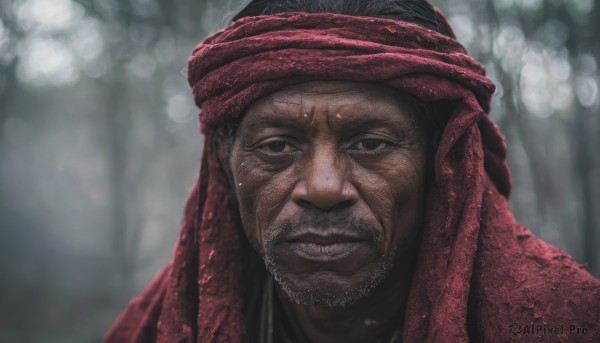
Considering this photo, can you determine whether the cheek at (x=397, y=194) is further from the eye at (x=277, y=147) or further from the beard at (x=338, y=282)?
the eye at (x=277, y=147)

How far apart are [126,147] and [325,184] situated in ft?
45.8

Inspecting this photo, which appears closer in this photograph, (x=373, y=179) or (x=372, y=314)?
(x=373, y=179)

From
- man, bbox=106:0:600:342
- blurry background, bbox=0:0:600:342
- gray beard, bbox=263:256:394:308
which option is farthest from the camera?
blurry background, bbox=0:0:600:342

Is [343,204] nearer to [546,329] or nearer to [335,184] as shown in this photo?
[335,184]

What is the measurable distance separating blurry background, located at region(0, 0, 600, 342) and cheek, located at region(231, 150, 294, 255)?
15.2 feet

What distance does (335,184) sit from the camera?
1788mm

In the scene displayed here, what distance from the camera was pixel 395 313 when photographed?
7.16ft

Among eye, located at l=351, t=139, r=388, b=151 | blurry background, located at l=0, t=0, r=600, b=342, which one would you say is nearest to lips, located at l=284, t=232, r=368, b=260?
eye, located at l=351, t=139, r=388, b=151

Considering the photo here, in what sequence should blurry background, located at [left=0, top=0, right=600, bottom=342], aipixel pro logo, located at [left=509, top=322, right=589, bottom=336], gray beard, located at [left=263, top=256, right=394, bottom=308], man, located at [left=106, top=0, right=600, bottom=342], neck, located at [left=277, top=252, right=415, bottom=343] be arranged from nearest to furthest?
aipixel pro logo, located at [left=509, top=322, right=589, bottom=336]
man, located at [left=106, top=0, right=600, bottom=342]
gray beard, located at [left=263, top=256, right=394, bottom=308]
neck, located at [left=277, top=252, right=415, bottom=343]
blurry background, located at [left=0, top=0, right=600, bottom=342]

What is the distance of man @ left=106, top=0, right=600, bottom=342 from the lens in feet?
5.78

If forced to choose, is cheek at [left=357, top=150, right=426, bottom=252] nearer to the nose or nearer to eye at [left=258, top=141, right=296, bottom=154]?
the nose

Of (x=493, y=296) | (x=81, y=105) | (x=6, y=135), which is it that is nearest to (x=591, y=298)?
(x=493, y=296)

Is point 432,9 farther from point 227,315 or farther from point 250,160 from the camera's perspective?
point 227,315

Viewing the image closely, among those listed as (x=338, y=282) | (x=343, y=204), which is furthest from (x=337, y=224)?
(x=338, y=282)
